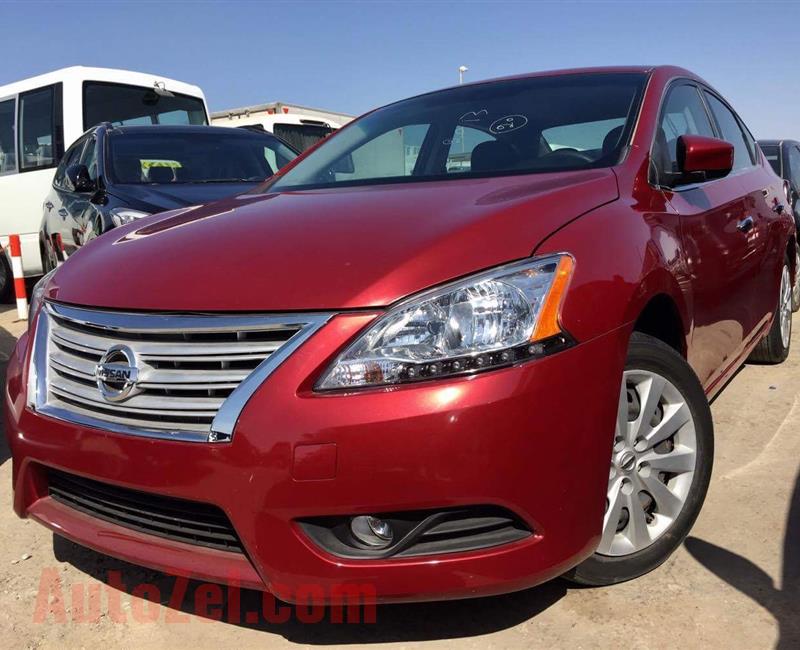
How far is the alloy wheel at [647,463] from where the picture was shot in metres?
2.08

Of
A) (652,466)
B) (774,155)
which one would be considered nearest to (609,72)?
(652,466)

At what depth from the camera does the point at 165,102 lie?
30.2ft

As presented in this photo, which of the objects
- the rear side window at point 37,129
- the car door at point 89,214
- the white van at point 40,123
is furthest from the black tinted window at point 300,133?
the car door at point 89,214

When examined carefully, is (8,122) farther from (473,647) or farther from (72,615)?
(473,647)

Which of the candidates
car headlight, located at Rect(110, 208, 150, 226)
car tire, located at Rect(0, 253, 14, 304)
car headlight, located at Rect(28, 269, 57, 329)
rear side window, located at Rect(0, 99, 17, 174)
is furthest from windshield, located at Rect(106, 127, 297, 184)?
rear side window, located at Rect(0, 99, 17, 174)

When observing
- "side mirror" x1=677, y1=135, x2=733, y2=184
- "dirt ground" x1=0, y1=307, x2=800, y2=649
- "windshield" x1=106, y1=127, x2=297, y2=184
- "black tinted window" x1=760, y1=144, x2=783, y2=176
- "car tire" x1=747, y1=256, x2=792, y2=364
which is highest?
"side mirror" x1=677, y1=135, x2=733, y2=184

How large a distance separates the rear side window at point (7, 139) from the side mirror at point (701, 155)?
7.91 meters

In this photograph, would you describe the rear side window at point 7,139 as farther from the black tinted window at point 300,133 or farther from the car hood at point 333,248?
the car hood at point 333,248

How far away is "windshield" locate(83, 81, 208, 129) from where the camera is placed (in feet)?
27.1

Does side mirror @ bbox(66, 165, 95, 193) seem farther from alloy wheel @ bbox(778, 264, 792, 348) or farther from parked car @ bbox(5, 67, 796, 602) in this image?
alloy wheel @ bbox(778, 264, 792, 348)

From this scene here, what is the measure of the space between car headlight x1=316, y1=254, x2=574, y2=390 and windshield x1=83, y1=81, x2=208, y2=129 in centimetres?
703

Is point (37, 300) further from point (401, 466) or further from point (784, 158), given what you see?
point (784, 158)

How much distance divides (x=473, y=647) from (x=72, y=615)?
1.17 m

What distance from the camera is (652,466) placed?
221 cm
